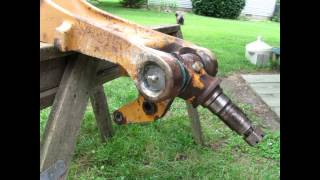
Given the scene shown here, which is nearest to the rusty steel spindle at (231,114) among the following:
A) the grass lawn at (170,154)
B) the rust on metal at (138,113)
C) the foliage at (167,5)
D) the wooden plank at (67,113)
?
the rust on metal at (138,113)

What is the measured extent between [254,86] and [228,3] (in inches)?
538

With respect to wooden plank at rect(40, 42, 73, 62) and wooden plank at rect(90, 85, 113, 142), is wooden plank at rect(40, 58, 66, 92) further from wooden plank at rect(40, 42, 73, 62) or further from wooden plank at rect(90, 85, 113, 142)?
wooden plank at rect(90, 85, 113, 142)

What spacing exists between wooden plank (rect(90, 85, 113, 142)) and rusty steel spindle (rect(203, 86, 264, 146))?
166 centimetres

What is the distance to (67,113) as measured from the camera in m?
1.94

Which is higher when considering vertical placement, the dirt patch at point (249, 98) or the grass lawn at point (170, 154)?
the grass lawn at point (170, 154)

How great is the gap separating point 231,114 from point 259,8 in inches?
796

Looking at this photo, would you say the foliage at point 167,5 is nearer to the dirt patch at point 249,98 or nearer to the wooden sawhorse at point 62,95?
the dirt patch at point 249,98

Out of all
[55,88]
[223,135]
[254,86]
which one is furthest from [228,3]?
[55,88]

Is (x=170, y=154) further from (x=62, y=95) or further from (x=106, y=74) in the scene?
(x=62, y=95)

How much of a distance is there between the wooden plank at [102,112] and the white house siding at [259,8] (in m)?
18.3

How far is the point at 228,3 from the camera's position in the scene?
18891 mm

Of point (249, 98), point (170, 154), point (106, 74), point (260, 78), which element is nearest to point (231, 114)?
point (106, 74)

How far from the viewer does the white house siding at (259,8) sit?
21016 millimetres

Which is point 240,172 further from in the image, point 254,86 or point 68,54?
point 254,86
